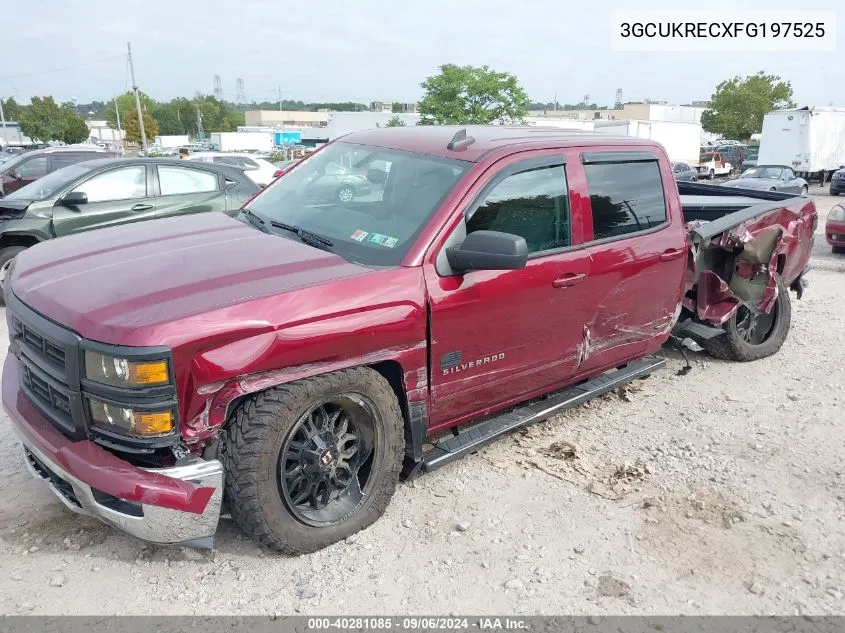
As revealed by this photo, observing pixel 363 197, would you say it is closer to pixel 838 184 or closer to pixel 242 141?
pixel 838 184

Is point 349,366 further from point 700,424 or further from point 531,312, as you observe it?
point 700,424

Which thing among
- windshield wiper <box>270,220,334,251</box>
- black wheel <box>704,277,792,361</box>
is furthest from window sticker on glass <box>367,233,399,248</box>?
black wheel <box>704,277,792,361</box>

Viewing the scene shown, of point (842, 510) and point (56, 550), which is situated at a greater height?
point (56, 550)

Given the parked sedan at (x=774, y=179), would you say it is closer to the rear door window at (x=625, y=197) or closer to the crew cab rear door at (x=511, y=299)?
the rear door window at (x=625, y=197)

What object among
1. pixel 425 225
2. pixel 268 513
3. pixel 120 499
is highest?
pixel 425 225

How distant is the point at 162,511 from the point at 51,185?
6243 mm

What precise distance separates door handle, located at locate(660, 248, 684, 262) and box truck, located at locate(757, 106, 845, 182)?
94.9 feet

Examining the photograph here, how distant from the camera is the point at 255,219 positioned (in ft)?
12.7

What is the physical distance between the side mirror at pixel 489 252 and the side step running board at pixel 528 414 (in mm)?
990

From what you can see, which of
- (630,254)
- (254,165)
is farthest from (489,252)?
(254,165)

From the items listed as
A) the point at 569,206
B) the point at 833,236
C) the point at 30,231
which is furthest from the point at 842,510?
the point at 833,236

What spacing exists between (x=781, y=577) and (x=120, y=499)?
2.90 metres

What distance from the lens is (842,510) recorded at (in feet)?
11.8

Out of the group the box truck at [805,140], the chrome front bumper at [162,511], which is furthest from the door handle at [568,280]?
the box truck at [805,140]
